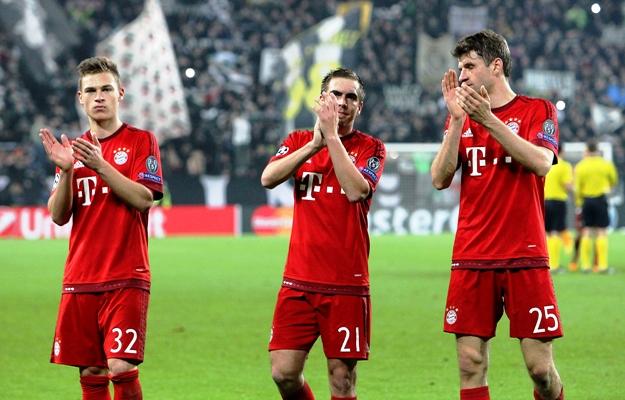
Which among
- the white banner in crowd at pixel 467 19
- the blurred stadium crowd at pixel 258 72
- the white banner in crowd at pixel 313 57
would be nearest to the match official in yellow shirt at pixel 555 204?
the blurred stadium crowd at pixel 258 72

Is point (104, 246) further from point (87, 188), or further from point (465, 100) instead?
point (465, 100)

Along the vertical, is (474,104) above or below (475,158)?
above

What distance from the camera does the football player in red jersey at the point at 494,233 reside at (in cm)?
569

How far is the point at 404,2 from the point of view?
122 feet

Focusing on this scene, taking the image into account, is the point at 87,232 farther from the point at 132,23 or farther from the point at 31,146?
the point at 132,23

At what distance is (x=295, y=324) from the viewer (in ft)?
19.4

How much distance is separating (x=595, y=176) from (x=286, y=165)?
12.8m

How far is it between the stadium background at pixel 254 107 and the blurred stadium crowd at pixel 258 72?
51mm

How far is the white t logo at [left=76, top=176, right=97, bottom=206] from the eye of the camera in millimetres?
5891

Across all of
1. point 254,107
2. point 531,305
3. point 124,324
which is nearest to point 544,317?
point 531,305

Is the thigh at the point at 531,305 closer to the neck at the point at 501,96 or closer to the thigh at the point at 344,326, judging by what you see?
the thigh at the point at 344,326

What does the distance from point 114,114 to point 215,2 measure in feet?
96.1

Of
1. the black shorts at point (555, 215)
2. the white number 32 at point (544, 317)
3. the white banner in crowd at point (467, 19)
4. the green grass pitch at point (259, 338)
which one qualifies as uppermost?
the white banner in crowd at point (467, 19)

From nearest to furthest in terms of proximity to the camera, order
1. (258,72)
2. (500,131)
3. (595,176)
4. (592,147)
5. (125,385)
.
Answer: (500,131), (125,385), (592,147), (595,176), (258,72)
